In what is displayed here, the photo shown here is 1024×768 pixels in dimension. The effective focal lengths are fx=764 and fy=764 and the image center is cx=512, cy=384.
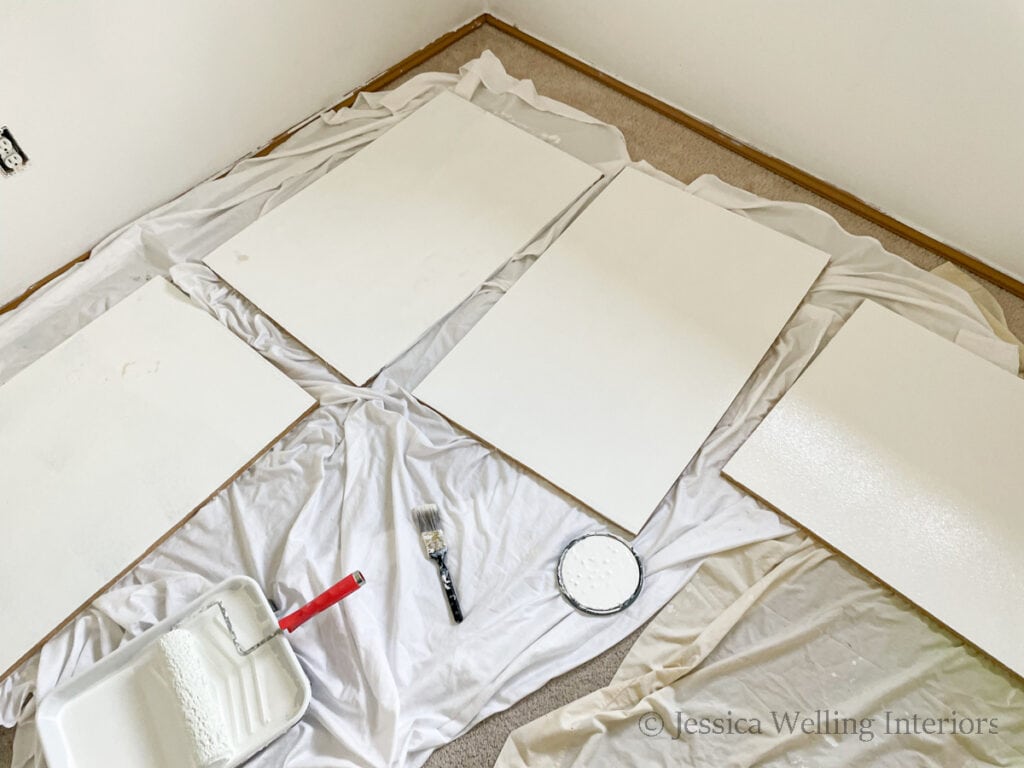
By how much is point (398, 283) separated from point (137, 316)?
1.75ft

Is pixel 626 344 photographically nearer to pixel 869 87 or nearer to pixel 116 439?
pixel 869 87

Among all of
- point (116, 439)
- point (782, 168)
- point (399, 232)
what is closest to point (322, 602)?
point (116, 439)

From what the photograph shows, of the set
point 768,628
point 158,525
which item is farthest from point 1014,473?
point 158,525

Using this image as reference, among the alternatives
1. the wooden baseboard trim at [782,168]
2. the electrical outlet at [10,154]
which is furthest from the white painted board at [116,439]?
the wooden baseboard trim at [782,168]

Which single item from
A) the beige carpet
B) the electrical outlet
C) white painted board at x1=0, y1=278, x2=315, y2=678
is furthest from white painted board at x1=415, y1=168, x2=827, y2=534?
the electrical outlet

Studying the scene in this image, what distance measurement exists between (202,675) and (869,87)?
1637 mm

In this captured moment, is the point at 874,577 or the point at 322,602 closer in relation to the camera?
the point at 322,602

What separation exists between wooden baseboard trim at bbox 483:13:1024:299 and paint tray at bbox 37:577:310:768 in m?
1.48

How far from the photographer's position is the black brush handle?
126 centimetres

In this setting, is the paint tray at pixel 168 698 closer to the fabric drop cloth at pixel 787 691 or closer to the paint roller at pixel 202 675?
the paint roller at pixel 202 675

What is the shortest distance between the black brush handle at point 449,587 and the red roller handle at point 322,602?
0.50 feet

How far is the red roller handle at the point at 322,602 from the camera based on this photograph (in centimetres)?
118

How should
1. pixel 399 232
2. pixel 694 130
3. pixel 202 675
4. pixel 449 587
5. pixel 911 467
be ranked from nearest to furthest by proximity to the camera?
pixel 202 675, pixel 449 587, pixel 911 467, pixel 399 232, pixel 694 130

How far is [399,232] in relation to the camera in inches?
67.2
